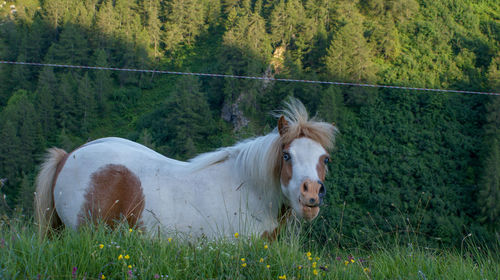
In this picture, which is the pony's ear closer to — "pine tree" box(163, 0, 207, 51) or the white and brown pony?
the white and brown pony

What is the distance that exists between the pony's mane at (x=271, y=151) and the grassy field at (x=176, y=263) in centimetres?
112

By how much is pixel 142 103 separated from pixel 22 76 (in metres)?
22.3

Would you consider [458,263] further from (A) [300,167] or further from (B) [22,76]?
(B) [22,76]

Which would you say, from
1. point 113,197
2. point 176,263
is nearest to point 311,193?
point 176,263

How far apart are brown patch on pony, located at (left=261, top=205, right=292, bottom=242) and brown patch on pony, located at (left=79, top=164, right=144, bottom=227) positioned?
121 cm

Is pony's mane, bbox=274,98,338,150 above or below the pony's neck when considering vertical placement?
above

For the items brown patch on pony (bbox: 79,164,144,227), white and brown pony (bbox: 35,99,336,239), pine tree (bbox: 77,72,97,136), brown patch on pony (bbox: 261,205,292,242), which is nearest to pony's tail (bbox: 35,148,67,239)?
white and brown pony (bbox: 35,99,336,239)

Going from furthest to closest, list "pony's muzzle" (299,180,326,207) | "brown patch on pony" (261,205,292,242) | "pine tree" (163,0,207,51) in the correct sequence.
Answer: "pine tree" (163,0,207,51)
"brown patch on pony" (261,205,292,242)
"pony's muzzle" (299,180,326,207)

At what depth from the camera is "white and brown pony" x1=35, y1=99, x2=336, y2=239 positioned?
3.52 meters

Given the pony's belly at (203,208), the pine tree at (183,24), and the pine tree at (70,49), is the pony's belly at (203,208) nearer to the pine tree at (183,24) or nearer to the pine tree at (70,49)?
the pine tree at (70,49)

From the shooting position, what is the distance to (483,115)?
163 feet

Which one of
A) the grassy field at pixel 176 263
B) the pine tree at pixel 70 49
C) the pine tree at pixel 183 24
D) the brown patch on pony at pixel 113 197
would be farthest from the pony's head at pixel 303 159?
the pine tree at pixel 183 24

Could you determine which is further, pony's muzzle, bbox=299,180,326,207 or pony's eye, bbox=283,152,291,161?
pony's eye, bbox=283,152,291,161

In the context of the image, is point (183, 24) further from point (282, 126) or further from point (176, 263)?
point (176, 263)
